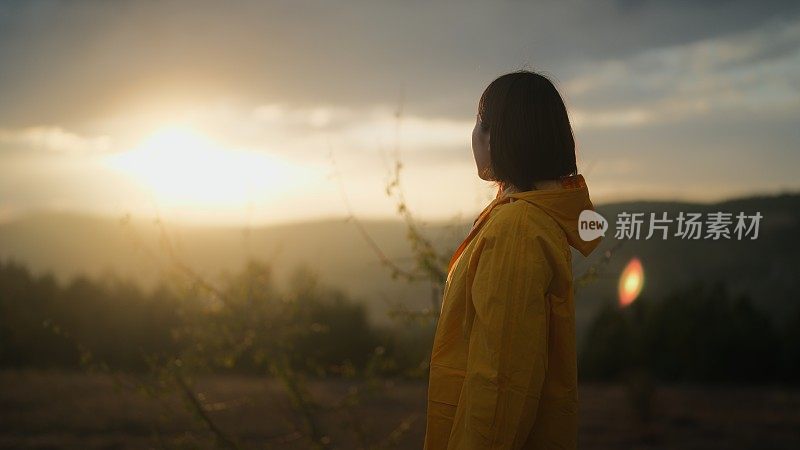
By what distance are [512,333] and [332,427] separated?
437 centimetres

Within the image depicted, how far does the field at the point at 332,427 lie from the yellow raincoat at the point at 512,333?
3966mm

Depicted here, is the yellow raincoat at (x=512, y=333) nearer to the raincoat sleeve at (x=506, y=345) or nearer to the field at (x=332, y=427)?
the raincoat sleeve at (x=506, y=345)

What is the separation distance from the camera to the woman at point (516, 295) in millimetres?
1527

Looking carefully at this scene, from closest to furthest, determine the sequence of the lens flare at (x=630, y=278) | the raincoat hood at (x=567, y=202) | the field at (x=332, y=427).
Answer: the raincoat hood at (x=567, y=202) → the lens flare at (x=630, y=278) → the field at (x=332, y=427)

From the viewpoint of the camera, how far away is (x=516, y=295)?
1550mm

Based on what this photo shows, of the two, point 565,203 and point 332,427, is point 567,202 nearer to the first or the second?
point 565,203

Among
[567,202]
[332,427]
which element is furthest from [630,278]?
[567,202]

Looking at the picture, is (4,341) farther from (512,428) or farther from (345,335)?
(512,428)

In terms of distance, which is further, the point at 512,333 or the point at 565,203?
the point at 565,203

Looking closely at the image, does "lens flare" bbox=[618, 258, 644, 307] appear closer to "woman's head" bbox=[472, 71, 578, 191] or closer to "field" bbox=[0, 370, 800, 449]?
"field" bbox=[0, 370, 800, 449]

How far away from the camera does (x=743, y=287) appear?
975 cm

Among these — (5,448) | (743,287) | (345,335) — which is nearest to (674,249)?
(743,287)

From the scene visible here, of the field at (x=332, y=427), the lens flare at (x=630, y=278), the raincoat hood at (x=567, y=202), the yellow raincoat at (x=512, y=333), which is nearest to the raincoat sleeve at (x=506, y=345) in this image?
the yellow raincoat at (x=512, y=333)

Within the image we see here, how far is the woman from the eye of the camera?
1527 millimetres
